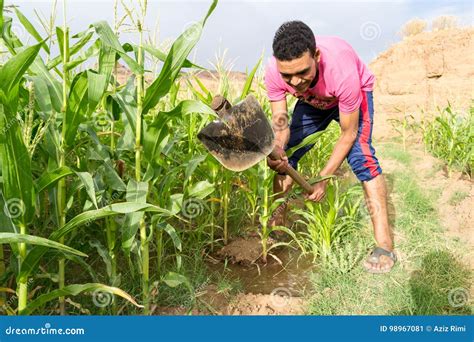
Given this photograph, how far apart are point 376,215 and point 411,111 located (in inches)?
257

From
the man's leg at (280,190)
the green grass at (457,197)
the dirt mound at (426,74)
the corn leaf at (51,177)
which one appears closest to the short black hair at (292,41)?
the man's leg at (280,190)

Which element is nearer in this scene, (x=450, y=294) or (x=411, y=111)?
(x=450, y=294)

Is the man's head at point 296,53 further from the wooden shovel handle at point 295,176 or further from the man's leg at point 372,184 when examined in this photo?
the man's leg at point 372,184

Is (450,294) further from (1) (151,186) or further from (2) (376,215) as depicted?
(1) (151,186)

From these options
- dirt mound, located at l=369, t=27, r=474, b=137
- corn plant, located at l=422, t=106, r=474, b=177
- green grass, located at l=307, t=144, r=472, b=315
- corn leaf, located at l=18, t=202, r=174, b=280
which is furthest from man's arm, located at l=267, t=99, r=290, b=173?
dirt mound, located at l=369, t=27, r=474, b=137

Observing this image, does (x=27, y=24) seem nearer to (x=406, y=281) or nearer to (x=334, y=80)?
(x=334, y=80)

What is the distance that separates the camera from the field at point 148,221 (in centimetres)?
167

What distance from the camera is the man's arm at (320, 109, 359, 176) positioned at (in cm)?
251

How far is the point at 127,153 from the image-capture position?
2.15 meters

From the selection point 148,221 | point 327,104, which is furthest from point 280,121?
point 148,221

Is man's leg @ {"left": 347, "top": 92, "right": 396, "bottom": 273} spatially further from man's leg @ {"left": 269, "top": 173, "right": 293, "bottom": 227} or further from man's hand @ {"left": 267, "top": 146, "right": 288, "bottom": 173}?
man's hand @ {"left": 267, "top": 146, "right": 288, "bottom": 173}

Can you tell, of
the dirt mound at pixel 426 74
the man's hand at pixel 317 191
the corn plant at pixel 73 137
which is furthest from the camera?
the dirt mound at pixel 426 74

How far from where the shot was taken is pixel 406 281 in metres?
2.60

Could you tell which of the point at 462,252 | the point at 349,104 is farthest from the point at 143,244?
the point at 462,252
